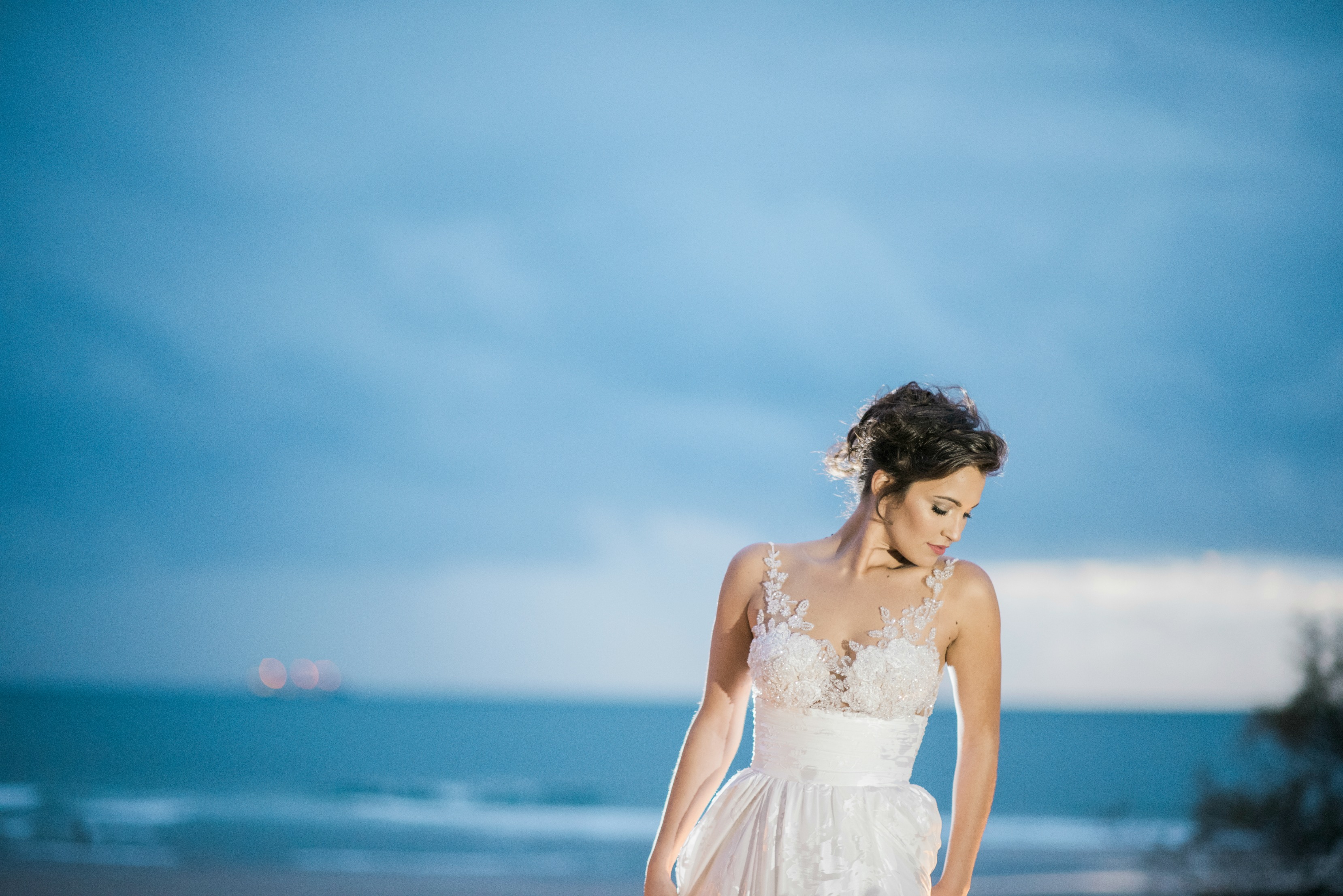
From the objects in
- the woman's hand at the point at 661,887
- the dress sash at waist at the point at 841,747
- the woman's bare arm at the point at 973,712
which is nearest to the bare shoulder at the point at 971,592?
the woman's bare arm at the point at 973,712

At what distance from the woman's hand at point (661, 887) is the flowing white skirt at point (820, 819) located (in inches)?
2.5

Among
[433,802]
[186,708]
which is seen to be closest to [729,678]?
[433,802]

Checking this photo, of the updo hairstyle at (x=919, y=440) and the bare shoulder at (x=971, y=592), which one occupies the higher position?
the updo hairstyle at (x=919, y=440)

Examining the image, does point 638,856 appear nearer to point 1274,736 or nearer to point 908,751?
point 1274,736

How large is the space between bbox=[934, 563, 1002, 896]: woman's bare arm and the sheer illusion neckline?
60mm

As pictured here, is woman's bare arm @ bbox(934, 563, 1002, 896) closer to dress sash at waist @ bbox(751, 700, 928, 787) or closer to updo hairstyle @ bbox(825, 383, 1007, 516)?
dress sash at waist @ bbox(751, 700, 928, 787)

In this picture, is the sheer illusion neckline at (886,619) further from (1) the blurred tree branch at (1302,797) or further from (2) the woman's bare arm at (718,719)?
(1) the blurred tree branch at (1302,797)

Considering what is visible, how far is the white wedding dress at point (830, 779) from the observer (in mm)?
2363

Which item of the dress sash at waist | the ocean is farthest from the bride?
the ocean

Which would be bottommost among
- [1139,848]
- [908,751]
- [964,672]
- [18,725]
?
[1139,848]

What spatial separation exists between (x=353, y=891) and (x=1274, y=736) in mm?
6613

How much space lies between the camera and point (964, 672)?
8.20 feet

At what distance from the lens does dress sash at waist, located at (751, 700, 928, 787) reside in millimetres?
2457

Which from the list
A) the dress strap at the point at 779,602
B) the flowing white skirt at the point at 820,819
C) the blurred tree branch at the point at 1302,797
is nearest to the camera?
the flowing white skirt at the point at 820,819
